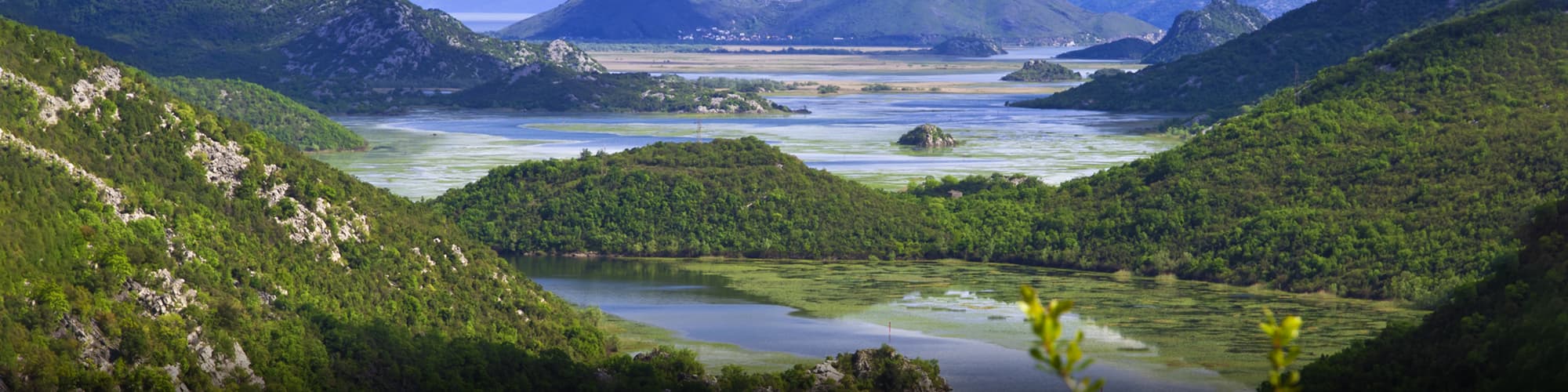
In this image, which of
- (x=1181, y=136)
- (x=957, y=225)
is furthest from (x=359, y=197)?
(x=1181, y=136)

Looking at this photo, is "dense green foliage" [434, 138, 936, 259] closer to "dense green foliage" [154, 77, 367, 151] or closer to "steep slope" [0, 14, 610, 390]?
"steep slope" [0, 14, 610, 390]

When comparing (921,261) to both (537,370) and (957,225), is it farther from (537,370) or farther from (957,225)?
(537,370)

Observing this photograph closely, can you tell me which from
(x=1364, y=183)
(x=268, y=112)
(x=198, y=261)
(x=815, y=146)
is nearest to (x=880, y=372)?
(x=198, y=261)

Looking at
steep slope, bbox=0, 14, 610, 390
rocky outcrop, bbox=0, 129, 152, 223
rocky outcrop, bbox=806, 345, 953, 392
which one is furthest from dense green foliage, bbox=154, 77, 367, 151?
rocky outcrop, bbox=806, 345, 953, 392

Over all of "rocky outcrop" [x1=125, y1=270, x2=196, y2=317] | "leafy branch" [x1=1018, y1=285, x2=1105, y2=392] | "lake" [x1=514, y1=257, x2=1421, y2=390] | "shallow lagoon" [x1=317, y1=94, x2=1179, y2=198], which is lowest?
"lake" [x1=514, y1=257, x2=1421, y2=390]

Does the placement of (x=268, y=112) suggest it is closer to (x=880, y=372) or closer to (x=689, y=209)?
(x=689, y=209)
